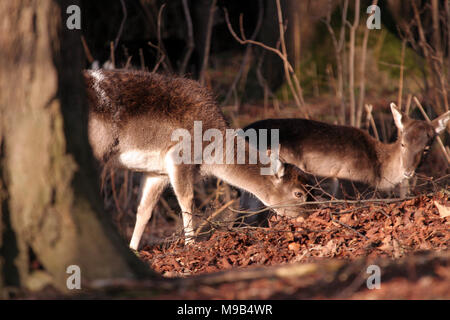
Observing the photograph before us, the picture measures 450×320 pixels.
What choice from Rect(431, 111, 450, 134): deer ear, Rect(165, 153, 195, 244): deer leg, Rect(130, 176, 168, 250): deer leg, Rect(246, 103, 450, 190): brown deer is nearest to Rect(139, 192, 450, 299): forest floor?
Rect(165, 153, 195, 244): deer leg

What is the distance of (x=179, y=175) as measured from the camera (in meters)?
7.77

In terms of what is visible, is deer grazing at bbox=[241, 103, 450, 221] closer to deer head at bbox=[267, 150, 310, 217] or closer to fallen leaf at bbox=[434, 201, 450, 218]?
deer head at bbox=[267, 150, 310, 217]

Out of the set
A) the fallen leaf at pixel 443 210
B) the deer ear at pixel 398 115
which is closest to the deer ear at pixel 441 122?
the deer ear at pixel 398 115

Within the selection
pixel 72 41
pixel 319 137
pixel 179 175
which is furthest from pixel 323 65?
pixel 72 41

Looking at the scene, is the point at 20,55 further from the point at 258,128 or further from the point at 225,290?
the point at 258,128

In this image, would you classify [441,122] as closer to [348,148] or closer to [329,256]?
[348,148]

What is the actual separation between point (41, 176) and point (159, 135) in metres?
3.34

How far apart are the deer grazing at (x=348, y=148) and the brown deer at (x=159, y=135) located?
684mm

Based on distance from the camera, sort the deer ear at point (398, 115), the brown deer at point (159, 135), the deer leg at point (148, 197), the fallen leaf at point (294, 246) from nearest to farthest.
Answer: the fallen leaf at point (294, 246)
the brown deer at point (159, 135)
the deer leg at point (148, 197)
the deer ear at point (398, 115)

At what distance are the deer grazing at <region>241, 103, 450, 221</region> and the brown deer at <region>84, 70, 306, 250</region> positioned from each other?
2.24 feet

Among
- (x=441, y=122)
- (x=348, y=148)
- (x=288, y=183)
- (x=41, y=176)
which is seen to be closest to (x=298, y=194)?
(x=288, y=183)

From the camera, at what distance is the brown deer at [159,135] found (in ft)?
23.5

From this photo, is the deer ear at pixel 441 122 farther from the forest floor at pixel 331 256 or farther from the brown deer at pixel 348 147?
the forest floor at pixel 331 256

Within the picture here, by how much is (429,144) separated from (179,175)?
3701 millimetres
